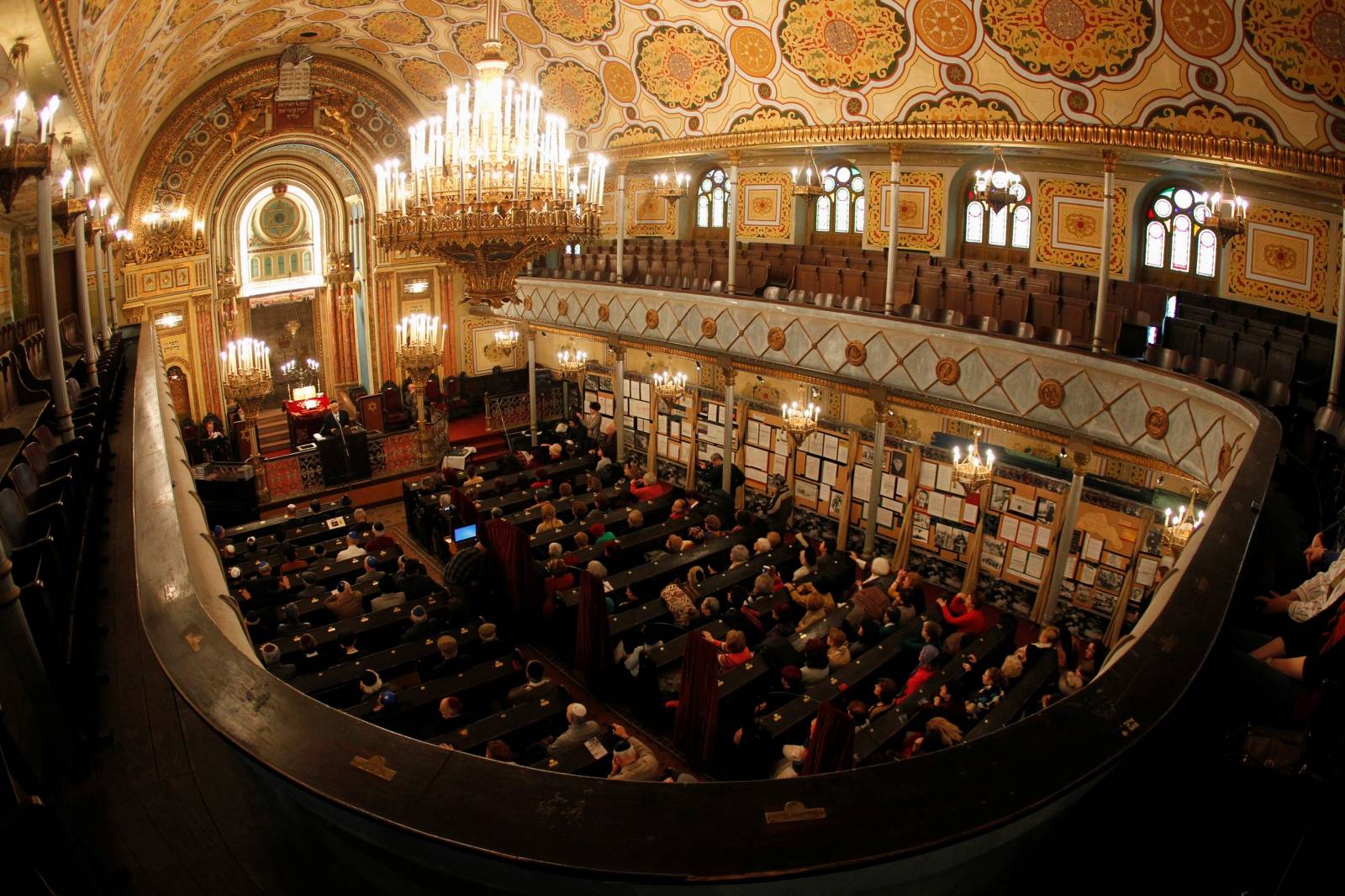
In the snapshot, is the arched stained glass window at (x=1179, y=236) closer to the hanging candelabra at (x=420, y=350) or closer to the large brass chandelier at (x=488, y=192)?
the large brass chandelier at (x=488, y=192)

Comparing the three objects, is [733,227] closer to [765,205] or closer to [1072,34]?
[765,205]

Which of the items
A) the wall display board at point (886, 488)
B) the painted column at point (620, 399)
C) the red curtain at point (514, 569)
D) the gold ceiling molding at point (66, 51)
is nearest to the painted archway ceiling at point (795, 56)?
the gold ceiling molding at point (66, 51)

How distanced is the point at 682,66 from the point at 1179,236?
9.57 metres

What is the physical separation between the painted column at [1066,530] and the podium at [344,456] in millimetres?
14726

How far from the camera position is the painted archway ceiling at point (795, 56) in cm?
987

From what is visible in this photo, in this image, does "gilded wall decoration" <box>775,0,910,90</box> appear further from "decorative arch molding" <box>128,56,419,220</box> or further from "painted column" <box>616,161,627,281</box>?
"decorative arch molding" <box>128,56,419,220</box>

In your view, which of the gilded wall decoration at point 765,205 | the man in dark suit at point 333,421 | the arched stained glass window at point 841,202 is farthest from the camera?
the man in dark suit at point 333,421

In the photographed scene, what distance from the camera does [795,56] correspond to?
15.2m

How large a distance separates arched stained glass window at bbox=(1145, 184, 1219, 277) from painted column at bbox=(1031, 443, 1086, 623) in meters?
3.95

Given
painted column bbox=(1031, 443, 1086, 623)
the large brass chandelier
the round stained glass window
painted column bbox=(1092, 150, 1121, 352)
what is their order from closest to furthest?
the large brass chandelier, painted column bbox=(1092, 150, 1121, 352), painted column bbox=(1031, 443, 1086, 623), the round stained glass window

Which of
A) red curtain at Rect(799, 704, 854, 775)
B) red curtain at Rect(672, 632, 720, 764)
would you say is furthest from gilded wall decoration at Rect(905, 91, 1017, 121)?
red curtain at Rect(799, 704, 854, 775)

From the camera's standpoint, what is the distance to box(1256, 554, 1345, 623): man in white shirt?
16.5 ft

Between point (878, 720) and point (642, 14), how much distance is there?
13225 mm

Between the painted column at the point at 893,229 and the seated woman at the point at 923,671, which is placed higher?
the painted column at the point at 893,229
